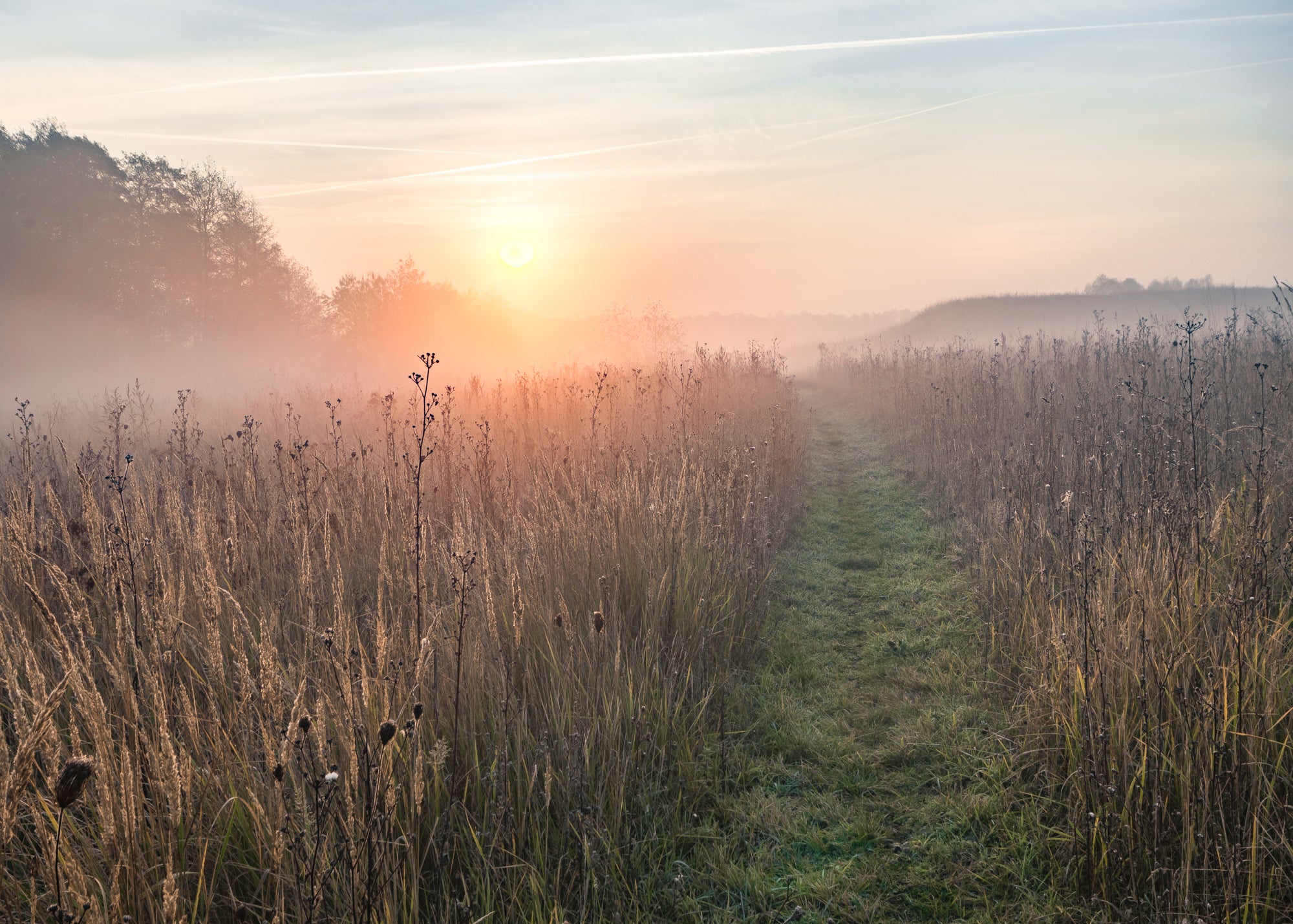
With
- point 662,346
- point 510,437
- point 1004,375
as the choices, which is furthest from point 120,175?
point 1004,375

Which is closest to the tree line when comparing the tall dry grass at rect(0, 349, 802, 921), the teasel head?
the tall dry grass at rect(0, 349, 802, 921)

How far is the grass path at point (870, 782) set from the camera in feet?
8.08

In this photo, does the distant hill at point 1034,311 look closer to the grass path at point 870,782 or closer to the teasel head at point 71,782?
the grass path at point 870,782

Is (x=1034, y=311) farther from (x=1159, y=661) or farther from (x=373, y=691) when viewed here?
(x=373, y=691)

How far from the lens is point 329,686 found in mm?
2617

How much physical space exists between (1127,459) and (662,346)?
26.8 m

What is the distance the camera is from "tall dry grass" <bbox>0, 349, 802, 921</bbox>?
1.75 meters

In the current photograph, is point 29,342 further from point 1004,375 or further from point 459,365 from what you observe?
point 1004,375

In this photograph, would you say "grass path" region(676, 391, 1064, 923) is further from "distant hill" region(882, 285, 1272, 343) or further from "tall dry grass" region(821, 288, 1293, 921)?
"distant hill" region(882, 285, 1272, 343)

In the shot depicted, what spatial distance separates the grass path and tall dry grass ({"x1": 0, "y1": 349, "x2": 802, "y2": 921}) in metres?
0.26

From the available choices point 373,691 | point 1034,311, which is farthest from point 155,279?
point 1034,311

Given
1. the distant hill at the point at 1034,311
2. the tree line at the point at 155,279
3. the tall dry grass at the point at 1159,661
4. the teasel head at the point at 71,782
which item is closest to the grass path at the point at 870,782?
the tall dry grass at the point at 1159,661

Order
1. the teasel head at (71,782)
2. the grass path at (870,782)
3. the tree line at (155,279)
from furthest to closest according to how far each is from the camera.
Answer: the tree line at (155,279) → the grass path at (870,782) → the teasel head at (71,782)

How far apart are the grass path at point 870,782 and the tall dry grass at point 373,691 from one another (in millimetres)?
264
